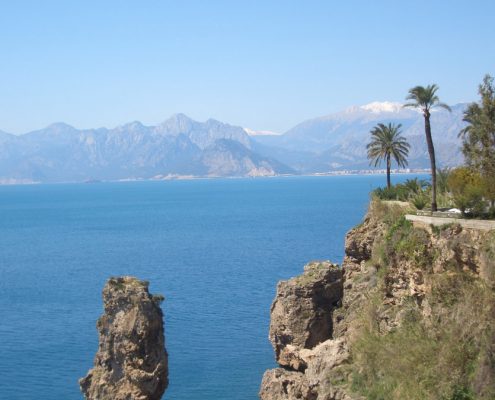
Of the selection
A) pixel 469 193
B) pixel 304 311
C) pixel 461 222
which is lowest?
pixel 304 311

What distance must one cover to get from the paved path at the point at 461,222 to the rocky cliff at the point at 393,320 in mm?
331

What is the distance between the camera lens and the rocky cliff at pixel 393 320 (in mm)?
26812

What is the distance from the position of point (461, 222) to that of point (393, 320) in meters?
5.11

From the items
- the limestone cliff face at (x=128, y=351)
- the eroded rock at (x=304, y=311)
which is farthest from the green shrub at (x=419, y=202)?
the limestone cliff face at (x=128, y=351)

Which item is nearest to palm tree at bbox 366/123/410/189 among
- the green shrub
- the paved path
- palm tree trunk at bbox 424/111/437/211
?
palm tree trunk at bbox 424/111/437/211

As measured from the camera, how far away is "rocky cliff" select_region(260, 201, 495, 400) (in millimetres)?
26812

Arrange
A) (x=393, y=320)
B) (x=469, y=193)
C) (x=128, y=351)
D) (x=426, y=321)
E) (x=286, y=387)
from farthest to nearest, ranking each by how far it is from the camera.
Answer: (x=469, y=193) → (x=286, y=387) → (x=128, y=351) → (x=393, y=320) → (x=426, y=321)

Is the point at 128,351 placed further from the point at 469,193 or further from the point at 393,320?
the point at 469,193

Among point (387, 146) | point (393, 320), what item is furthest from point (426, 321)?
point (387, 146)

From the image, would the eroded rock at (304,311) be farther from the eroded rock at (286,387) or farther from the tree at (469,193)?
the tree at (469,193)

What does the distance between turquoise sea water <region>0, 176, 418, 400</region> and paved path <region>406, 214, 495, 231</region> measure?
13891mm

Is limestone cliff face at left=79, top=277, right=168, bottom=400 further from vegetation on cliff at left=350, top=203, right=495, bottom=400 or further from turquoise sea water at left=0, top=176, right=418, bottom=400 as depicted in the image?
turquoise sea water at left=0, top=176, right=418, bottom=400

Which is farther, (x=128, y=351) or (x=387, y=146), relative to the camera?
(x=387, y=146)

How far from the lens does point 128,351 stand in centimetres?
3097
